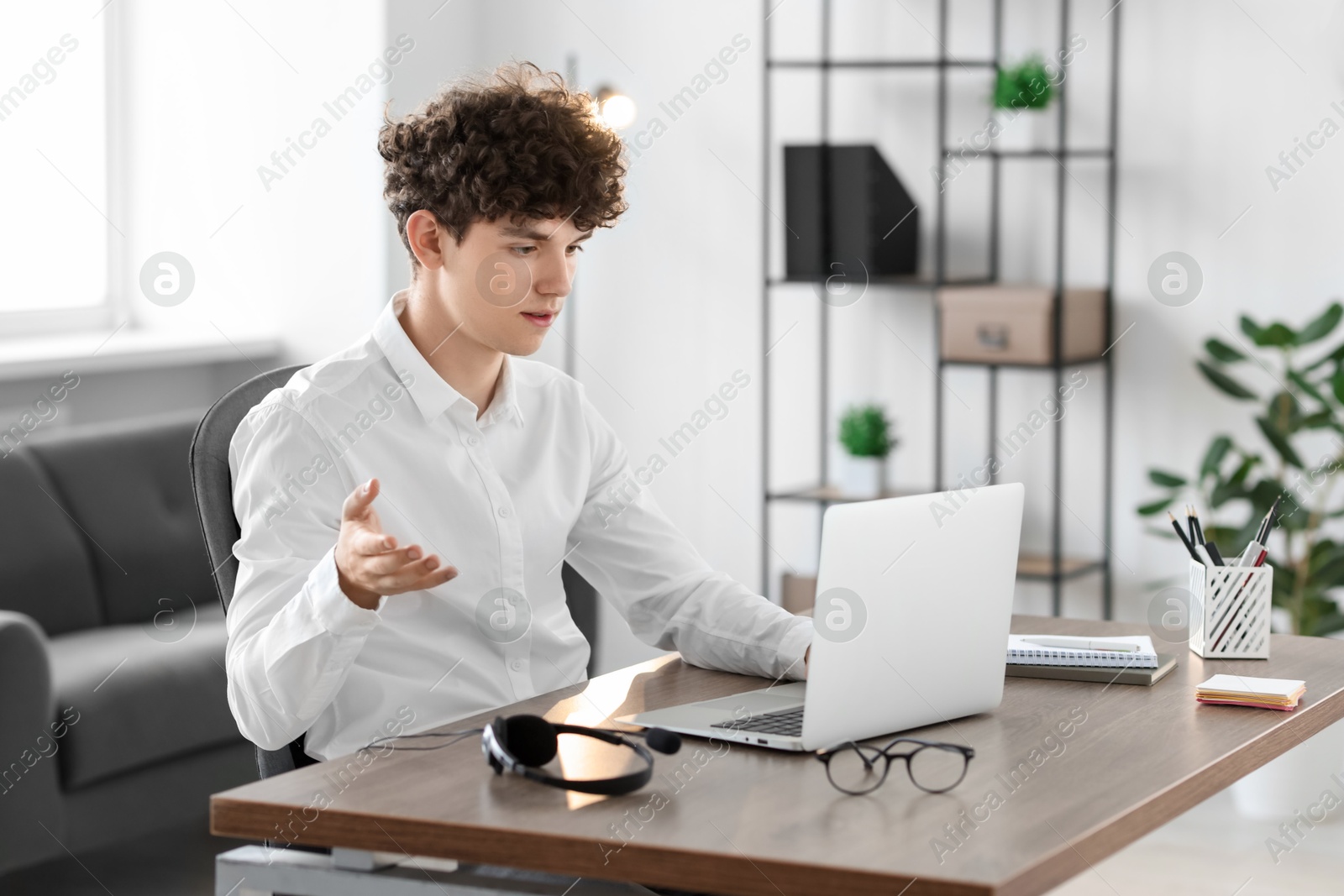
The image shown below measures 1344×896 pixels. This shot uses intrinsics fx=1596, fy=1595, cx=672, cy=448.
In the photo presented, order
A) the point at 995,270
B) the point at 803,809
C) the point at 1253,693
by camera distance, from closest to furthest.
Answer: the point at 803,809
the point at 1253,693
the point at 995,270

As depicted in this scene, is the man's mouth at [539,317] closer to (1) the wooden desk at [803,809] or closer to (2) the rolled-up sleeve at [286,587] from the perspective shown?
(2) the rolled-up sleeve at [286,587]

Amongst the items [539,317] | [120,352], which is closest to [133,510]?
[120,352]

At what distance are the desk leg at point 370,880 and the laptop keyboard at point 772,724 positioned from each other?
0.18 meters

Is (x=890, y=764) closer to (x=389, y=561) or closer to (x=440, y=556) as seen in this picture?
(x=389, y=561)

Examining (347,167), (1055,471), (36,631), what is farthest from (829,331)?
(36,631)

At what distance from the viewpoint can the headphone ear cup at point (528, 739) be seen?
49.6 inches

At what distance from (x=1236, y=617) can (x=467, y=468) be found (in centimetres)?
84

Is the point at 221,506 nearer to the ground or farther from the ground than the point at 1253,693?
farther from the ground

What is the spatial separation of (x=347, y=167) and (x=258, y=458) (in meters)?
2.46

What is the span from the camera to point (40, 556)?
3064 millimetres

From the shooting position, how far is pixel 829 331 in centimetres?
388

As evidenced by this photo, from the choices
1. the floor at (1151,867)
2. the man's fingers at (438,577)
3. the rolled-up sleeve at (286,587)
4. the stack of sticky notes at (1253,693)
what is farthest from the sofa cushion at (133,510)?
the stack of sticky notes at (1253,693)

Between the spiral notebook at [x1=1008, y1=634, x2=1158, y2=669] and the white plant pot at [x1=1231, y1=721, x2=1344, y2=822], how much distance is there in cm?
164

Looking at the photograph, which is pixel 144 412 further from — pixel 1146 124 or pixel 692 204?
pixel 1146 124
